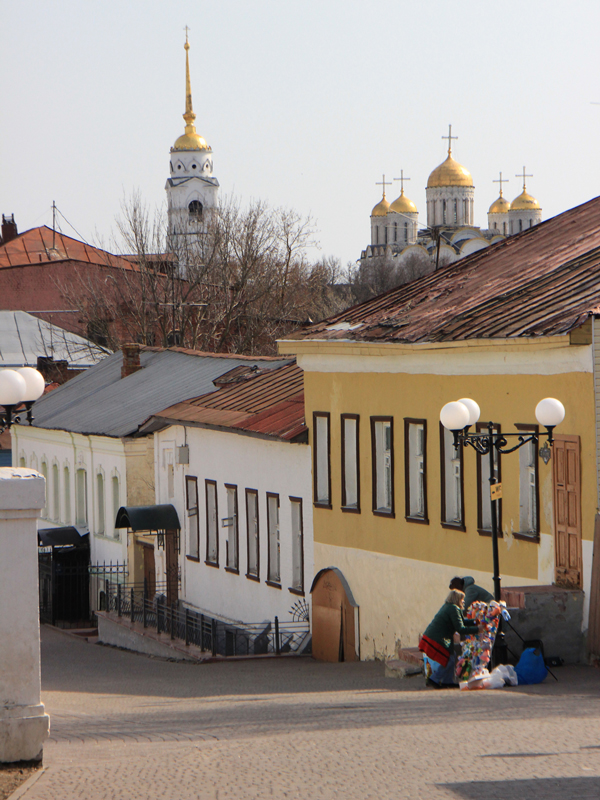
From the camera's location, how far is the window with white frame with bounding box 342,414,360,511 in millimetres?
20609

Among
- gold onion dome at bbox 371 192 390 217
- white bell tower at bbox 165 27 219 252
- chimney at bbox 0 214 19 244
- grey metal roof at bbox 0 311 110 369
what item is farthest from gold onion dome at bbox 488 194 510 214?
grey metal roof at bbox 0 311 110 369

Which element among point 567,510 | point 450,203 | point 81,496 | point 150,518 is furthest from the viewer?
point 450,203

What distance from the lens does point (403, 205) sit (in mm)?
138625

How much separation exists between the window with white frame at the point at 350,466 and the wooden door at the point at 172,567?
7.95 metres

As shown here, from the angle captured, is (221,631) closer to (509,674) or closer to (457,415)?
(509,674)

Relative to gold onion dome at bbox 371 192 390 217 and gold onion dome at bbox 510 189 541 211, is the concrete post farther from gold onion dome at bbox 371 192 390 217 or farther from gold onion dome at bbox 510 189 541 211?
gold onion dome at bbox 371 192 390 217

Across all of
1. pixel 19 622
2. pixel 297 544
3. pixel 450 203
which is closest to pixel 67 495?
pixel 297 544

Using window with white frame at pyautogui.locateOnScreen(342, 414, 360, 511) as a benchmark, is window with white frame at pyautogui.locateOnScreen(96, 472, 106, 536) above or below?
below

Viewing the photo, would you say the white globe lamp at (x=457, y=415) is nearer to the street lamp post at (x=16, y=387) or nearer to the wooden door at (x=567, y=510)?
the wooden door at (x=567, y=510)

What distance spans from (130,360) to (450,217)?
9590 cm

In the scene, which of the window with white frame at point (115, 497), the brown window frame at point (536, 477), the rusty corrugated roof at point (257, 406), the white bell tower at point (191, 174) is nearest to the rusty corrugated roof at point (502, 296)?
the brown window frame at point (536, 477)

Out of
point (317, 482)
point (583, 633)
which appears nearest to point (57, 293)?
point (317, 482)

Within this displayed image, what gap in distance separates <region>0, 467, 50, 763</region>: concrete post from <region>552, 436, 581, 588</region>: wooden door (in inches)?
323

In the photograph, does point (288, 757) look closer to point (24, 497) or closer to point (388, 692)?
point (24, 497)
